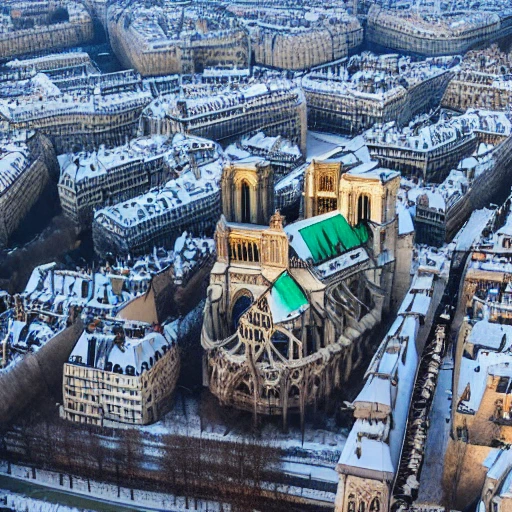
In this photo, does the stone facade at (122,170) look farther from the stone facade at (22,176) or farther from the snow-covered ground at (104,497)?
the snow-covered ground at (104,497)

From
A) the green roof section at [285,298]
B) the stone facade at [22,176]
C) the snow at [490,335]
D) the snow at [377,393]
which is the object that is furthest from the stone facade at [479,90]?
the snow at [377,393]

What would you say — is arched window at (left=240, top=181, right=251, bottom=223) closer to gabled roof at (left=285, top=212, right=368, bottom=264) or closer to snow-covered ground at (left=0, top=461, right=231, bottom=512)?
gabled roof at (left=285, top=212, right=368, bottom=264)

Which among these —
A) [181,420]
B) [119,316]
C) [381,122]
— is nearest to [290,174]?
[381,122]

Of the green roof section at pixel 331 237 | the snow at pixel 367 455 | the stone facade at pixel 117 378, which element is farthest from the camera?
the green roof section at pixel 331 237

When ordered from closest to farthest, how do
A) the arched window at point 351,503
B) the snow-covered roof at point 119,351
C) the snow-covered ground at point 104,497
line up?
the arched window at point 351,503, the snow-covered ground at point 104,497, the snow-covered roof at point 119,351

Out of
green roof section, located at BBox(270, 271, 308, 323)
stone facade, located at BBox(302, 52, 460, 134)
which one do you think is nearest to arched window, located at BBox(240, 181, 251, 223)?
green roof section, located at BBox(270, 271, 308, 323)

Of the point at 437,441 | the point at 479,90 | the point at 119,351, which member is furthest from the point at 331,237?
the point at 479,90
